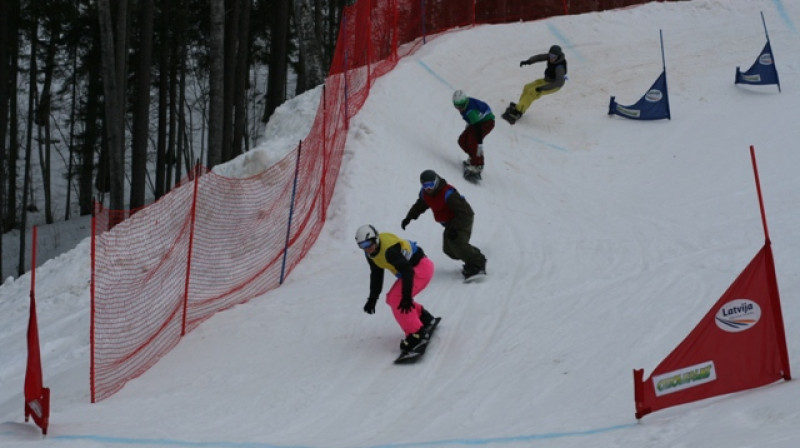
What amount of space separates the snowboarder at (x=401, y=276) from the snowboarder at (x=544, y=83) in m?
9.60

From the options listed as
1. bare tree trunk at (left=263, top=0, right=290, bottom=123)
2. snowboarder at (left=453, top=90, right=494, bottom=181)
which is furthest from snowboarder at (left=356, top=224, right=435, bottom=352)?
bare tree trunk at (left=263, top=0, right=290, bottom=123)

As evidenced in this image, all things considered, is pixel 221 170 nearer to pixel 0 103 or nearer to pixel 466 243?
pixel 466 243

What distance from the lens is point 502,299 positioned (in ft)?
33.7

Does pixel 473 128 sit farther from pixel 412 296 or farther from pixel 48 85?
pixel 48 85

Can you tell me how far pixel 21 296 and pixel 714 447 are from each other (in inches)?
411

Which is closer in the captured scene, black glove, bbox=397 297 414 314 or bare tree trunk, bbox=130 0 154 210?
black glove, bbox=397 297 414 314

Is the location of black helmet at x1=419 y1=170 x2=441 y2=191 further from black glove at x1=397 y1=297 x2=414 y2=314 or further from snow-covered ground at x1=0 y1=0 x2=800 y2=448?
black glove at x1=397 y1=297 x2=414 y2=314

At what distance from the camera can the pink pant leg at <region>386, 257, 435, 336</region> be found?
8820mm

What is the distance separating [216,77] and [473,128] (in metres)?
7.58

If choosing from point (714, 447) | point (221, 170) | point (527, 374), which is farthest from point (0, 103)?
point (714, 447)

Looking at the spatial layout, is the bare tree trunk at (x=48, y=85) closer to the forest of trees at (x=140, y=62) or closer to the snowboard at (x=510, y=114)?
the forest of trees at (x=140, y=62)

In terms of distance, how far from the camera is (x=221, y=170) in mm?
14992

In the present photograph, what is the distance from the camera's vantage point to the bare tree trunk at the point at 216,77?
19.2 meters

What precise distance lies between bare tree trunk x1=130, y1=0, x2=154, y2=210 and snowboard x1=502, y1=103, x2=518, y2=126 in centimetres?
822
